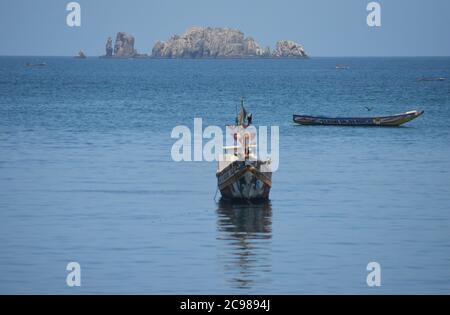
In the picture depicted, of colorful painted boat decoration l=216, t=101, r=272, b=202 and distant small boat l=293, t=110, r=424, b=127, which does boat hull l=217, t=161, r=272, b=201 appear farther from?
distant small boat l=293, t=110, r=424, b=127

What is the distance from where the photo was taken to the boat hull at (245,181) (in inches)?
2149

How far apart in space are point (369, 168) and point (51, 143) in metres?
26.7

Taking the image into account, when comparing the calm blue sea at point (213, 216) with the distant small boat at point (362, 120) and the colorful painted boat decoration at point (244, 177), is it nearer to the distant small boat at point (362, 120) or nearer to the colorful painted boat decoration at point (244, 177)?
the colorful painted boat decoration at point (244, 177)

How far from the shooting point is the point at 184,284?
38500mm

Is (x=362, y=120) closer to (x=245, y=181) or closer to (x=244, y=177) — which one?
(x=245, y=181)

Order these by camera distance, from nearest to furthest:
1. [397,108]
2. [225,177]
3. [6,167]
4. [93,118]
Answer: [225,177] → [6,167] → [93,118] → [397,108]

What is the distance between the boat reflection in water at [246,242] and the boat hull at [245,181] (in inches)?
19.8

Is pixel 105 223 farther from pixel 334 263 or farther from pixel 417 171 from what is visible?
pixel 417 171

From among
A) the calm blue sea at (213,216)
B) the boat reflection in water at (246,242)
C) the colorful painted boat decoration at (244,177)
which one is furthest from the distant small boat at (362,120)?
the boat reflection in water at (246,242)

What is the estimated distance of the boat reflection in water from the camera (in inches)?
1559

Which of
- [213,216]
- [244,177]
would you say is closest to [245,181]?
[244,177]

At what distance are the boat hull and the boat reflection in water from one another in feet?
1.65

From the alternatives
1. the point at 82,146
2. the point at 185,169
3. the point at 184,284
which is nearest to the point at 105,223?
the point at 184,284

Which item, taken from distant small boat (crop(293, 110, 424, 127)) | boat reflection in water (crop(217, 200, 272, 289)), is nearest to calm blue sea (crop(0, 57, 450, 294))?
boat reflection in water (crop(217, 200, 272, 289))
